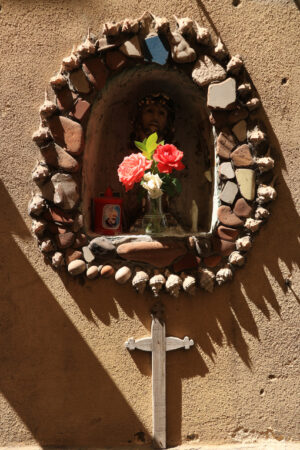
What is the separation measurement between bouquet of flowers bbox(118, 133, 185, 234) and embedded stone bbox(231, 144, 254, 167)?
28 centimetres

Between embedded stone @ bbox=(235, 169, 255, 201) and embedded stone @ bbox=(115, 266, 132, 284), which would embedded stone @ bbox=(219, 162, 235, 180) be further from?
embedded stone @ bbox=(115, 266, 132, 284)

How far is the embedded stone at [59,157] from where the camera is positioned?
8.69 feet

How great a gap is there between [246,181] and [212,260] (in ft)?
1.39

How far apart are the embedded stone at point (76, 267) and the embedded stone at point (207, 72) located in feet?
3.43

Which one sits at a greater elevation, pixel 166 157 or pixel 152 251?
pixel 166 157

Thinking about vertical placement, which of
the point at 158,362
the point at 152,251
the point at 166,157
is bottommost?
the point at 158,362

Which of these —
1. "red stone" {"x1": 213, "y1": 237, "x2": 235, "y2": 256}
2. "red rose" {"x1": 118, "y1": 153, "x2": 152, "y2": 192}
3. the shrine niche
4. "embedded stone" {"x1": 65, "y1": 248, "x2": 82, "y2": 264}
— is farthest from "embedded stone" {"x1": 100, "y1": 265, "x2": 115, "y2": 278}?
"red stone" {"x1": 213, "y1": 237, "x2": 235, "y2": 256}

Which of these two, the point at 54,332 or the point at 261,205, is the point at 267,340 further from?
the point at 54,332

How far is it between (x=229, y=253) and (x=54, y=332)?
0.95 metres

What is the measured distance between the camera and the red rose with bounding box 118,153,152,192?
8.29 ft

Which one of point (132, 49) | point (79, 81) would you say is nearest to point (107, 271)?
point (79, 81)

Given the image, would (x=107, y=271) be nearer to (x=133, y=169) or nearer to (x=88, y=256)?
(x=88, y=256)

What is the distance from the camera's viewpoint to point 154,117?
9.55 ft

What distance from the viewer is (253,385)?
2.72 metres
